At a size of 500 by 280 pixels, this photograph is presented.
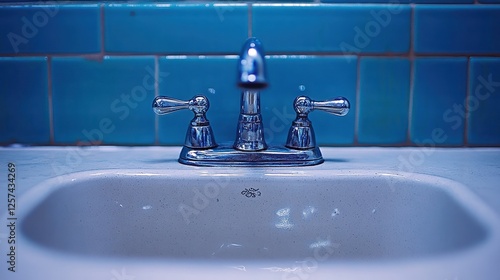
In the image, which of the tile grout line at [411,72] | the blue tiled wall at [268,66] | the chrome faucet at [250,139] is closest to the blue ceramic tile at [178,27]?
the blue tiled wall at [268,66]

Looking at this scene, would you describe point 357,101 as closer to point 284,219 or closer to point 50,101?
point 284,219

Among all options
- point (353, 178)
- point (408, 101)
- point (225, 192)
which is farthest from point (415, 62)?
point (225, 192)

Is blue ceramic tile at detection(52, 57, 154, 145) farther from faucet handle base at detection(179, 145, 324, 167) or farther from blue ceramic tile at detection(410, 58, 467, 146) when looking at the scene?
blue ceramic tile at detection(410, 58, 467, 146)

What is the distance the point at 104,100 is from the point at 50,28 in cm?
12

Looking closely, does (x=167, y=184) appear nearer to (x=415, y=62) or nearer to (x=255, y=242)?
(x=255, y=242)

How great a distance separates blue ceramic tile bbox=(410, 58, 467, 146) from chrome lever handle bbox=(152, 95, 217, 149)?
0.29 m

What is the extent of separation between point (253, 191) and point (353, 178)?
0.38 feet

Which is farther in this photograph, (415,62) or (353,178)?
(415,62)

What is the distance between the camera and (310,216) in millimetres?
558

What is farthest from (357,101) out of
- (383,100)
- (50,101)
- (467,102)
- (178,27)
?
(50,101)

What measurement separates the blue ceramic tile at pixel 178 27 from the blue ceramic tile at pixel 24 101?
0.12 meters

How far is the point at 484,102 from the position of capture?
2.21 feet

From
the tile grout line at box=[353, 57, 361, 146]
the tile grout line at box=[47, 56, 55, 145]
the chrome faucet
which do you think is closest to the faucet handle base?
the chrome faucet

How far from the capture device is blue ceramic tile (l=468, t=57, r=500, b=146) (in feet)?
2.19
